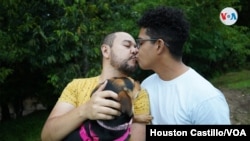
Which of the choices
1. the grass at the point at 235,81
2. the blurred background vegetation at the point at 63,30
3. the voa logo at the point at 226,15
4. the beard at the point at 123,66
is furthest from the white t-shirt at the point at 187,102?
the grass at the point at 235,81

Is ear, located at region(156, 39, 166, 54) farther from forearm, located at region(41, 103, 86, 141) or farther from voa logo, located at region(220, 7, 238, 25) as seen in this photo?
voa logo, located at region(220, 7, 238, 25)

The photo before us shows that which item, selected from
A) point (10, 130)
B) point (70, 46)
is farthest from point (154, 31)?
point (10, 130)

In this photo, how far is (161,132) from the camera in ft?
7.22

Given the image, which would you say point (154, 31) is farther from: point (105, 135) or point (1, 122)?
point (1, 122)

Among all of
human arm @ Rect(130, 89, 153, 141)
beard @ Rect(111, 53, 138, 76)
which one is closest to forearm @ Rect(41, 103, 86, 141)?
human arm @ Rect(130, 89, 153, 141)

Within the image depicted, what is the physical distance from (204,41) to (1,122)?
5191mm

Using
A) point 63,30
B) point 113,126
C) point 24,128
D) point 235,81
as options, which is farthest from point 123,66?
point 235,81

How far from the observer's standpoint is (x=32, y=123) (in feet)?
31.0

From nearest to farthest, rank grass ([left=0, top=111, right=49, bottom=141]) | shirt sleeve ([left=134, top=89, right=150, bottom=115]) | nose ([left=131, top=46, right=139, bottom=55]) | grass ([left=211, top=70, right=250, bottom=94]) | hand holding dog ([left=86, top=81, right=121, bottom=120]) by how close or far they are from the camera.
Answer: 1. hand holding dog ([left=86, top=81, right=121, bottom=120])
2. shirt sleeve ([left=134, top=89, right=150, bottom=115])
3. nose ([left=131, top=46, right=139, bottom=55])
4. grass ([left=0, top=111, right=49, bottom=141])
5. grass ([left=211, top=70, right=250, bottom=94])

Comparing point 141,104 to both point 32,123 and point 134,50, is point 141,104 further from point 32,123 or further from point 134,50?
point 32,123

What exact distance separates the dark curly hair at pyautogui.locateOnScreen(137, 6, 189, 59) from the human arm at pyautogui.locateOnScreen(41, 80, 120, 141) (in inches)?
18.2

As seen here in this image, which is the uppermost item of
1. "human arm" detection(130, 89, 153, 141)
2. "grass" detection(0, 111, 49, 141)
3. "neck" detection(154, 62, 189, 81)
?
"neck" detection(154, 62, 189, 81)

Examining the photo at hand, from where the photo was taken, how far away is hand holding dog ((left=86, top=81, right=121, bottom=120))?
195cm

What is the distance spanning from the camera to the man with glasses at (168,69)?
2.16m
